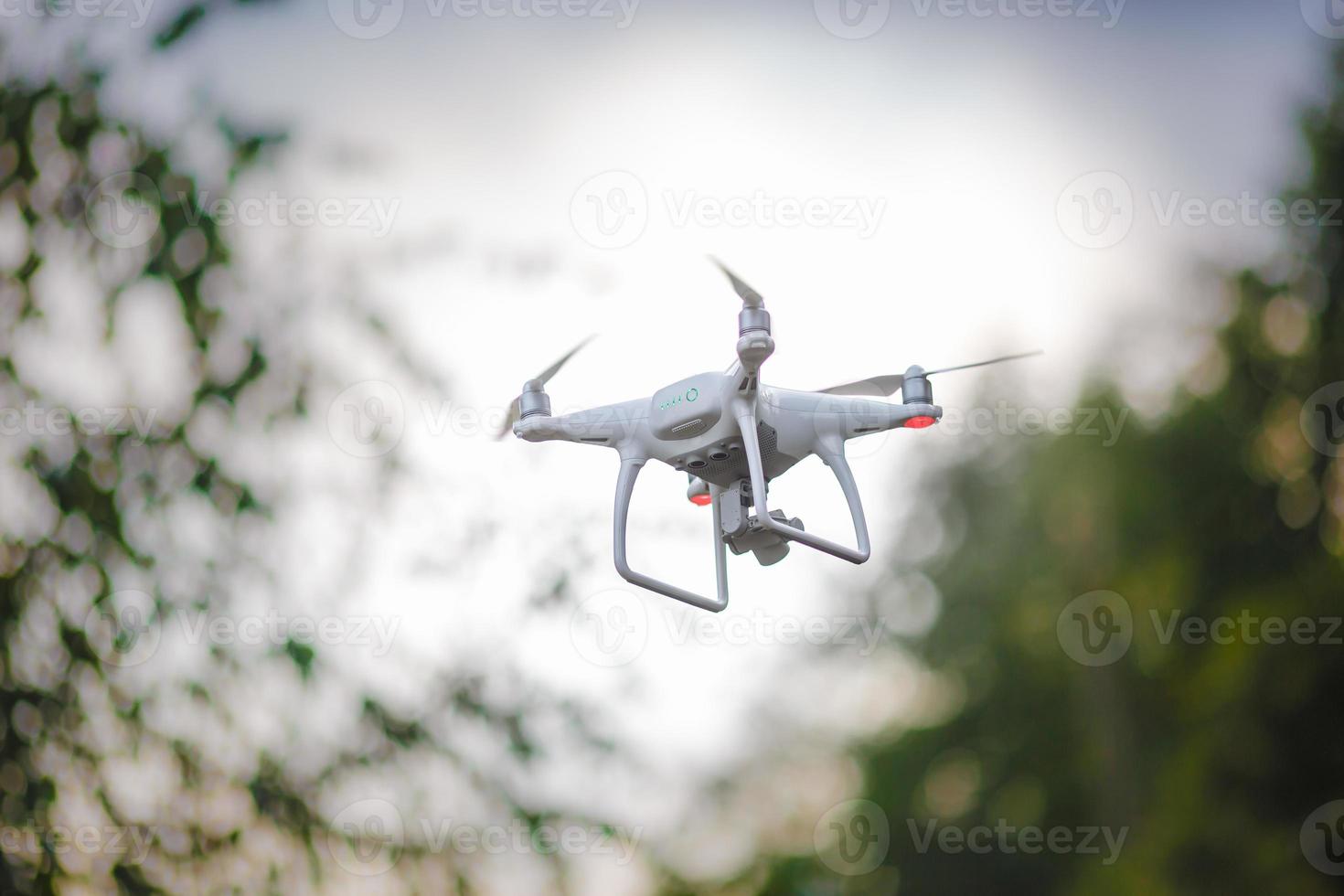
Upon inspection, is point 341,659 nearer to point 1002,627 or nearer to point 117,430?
point 117,430

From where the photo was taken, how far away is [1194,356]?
32.3 feet

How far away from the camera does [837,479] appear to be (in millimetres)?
3160

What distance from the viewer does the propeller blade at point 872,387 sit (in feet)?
11.0

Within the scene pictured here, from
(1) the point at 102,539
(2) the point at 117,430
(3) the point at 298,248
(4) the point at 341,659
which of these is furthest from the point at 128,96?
(4) the point at 341,659

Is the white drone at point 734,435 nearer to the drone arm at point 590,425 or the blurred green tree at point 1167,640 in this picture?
the drone arm at point 590,425

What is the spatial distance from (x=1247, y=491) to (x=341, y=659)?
682 cm

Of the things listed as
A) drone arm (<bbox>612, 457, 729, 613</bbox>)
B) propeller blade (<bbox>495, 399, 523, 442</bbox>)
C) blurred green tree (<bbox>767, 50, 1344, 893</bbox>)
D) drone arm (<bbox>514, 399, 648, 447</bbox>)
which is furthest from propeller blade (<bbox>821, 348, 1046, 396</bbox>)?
blurred green tree (<bbox>767, 50, 1344, 893</bbox>)

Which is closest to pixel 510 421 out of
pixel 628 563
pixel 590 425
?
pixel 590 425

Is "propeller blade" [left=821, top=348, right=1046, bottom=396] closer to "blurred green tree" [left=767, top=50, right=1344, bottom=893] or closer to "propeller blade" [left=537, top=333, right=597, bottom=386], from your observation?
"propeller blade" [left=537, top=333, right=597, bottom=386]

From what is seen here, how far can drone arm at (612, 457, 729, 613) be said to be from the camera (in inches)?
119

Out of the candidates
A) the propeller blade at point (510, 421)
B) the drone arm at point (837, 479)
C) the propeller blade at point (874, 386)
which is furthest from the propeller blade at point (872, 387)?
the propeller blade at point (510, 421)

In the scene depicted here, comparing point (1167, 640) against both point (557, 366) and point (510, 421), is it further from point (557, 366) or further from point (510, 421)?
point (557, 366)

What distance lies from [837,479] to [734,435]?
0.33 metres

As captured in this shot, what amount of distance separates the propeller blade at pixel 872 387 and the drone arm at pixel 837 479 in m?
0.28
